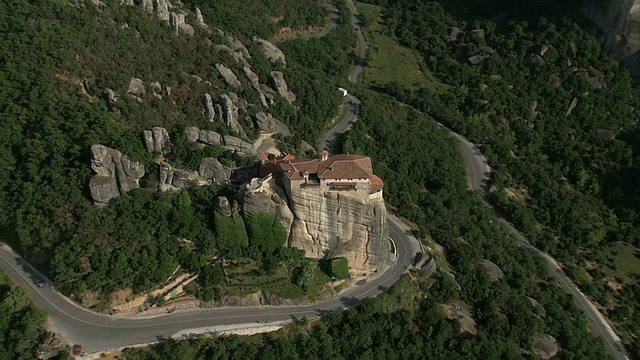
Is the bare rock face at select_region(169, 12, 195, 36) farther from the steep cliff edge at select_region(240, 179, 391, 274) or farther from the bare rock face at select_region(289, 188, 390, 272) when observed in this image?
the bare rock face at select_region(289, 188, 390, 272)

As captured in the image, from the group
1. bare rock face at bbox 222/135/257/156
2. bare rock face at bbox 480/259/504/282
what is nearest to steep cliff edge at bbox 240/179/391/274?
bare rock face at bbox 222/135/257/156

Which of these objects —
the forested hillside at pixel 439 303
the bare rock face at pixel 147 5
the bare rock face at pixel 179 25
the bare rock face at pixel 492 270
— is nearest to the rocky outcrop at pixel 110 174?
the forested hillside at pixel 439 303

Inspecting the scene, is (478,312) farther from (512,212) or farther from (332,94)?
(332,94)

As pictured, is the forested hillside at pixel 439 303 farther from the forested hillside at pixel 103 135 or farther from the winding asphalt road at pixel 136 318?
the forested hillside at pixel 103 135

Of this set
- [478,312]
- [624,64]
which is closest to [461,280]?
[478,312]

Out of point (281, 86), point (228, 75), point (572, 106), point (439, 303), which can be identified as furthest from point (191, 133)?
point (572, 106)

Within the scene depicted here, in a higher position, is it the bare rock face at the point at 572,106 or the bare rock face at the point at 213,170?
the bare rock face at the point at 213,170
